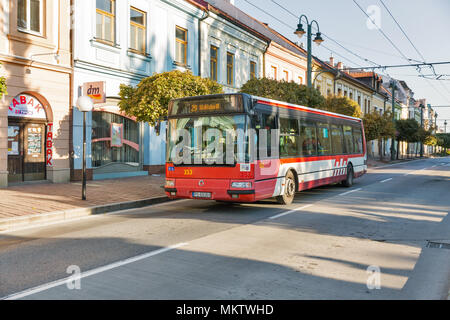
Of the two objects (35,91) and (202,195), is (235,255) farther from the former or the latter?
(35,91)

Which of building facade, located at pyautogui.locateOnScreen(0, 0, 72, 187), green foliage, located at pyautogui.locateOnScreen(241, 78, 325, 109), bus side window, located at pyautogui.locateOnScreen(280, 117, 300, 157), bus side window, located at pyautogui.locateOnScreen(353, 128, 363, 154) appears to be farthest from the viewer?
green foliage, located at pyautogui.locateOnScreen(241, 78, 325, 109)

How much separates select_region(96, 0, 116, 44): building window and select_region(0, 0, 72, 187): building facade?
163cm

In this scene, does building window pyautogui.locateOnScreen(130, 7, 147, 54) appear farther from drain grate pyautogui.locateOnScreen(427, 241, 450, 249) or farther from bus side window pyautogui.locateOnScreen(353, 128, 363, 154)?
drain grate pyautogui.locateOnScreen(427, 241, 450, 249)

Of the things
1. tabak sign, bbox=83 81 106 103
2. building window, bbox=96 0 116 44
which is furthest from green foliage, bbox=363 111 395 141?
tabak sign, bbox=83 81 106 103

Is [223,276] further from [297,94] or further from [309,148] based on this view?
[297,94]

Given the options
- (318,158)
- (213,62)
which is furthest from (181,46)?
(318,158)

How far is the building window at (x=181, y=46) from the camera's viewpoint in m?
21.8

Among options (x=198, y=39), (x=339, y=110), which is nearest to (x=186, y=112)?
(x=198, y=39)

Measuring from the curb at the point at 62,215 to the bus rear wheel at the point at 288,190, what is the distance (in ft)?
11.8

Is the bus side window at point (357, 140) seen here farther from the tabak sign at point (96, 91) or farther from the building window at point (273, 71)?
the building window at point (273, 71)

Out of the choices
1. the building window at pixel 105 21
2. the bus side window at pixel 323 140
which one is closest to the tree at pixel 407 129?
the bus side window at pixel 323 140

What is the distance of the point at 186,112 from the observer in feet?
33.9

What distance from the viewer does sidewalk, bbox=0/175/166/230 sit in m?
9.52

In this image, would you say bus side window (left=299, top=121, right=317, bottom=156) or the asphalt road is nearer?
the asphalt road
